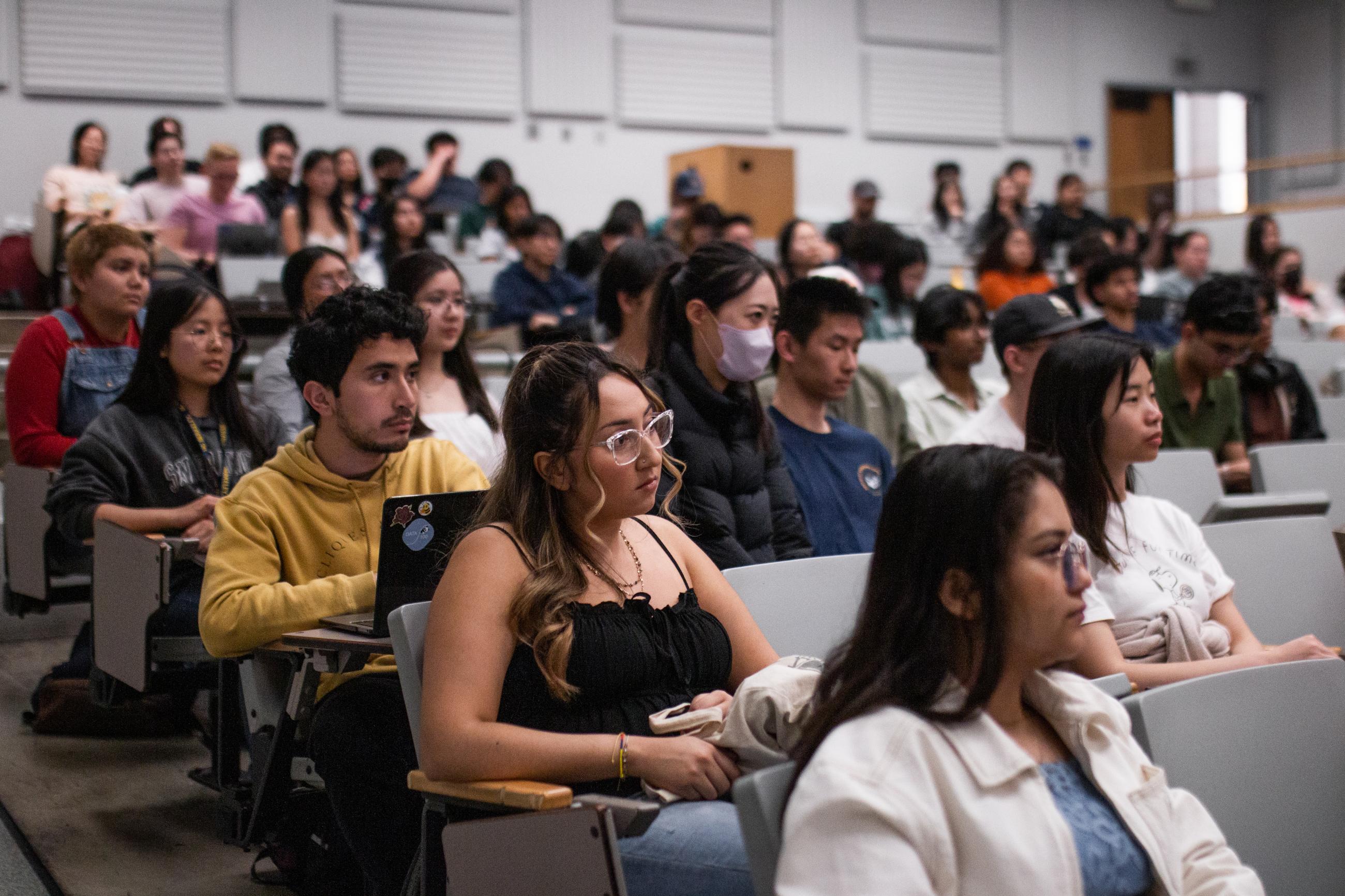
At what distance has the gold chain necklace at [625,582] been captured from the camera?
1861 mm

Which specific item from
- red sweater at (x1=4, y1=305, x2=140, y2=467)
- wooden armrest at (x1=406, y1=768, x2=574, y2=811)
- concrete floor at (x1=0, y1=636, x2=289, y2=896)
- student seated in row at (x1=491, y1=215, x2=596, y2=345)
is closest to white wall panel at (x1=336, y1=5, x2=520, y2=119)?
student seated in row at (x1=491, y1=215, x2=596, y2=345)

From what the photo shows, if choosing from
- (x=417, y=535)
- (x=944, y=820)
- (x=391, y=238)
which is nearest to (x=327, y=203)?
(x=391, y=238)

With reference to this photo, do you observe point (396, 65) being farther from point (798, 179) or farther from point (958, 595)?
point (958, 595)

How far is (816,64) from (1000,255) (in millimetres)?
4938

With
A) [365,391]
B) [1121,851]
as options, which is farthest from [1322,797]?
[365,391]

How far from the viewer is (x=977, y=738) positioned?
1.29 meters

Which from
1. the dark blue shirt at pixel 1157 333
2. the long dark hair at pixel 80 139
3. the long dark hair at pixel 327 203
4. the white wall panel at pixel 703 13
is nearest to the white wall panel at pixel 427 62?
the white wall panel at pixel 703 13

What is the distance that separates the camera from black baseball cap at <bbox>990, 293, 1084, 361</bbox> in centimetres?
317

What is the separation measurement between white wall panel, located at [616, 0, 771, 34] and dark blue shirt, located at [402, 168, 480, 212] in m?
2.31

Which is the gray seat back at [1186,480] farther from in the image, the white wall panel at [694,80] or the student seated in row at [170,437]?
the white wall panel at [694,80]

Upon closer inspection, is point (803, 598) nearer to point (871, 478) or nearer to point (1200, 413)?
point (871, 478)

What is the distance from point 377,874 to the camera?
6.88ft

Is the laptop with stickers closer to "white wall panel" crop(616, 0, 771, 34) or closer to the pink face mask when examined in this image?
the pink face mask

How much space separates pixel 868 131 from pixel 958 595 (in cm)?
1009
